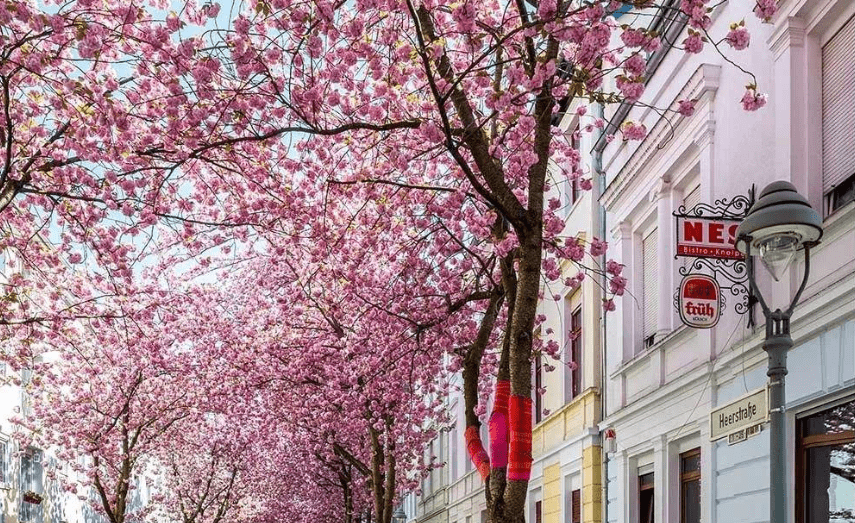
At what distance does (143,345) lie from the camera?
980 inches

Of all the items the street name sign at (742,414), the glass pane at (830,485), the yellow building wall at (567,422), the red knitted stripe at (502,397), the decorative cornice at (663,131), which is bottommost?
the glass pane at (830,485)

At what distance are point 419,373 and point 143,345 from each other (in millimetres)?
7693

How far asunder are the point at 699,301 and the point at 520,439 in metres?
2.47

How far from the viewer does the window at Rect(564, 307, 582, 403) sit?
19453mm

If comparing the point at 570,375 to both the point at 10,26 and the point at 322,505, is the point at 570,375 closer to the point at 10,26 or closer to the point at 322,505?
the point at 10,26

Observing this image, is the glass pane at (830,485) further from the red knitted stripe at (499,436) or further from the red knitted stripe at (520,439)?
the red knitted stripe at (499,436)

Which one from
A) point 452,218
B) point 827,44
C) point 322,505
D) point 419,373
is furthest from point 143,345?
point 322,505

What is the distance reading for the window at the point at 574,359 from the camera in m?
19.5

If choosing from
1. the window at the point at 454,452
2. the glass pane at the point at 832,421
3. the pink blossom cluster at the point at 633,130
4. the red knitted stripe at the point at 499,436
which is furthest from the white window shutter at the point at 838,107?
the window at the point at 454,452

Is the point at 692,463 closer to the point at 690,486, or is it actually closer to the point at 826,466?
the point at 690,486

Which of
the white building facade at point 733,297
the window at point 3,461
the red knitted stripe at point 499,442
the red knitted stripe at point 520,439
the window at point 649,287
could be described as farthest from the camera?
the window at point 3,461

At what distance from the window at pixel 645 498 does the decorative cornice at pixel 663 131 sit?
3981 mm

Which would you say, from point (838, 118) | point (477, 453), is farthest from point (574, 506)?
point (838, 118)

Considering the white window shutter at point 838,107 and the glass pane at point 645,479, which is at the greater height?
the white window shutter at point 838,107
